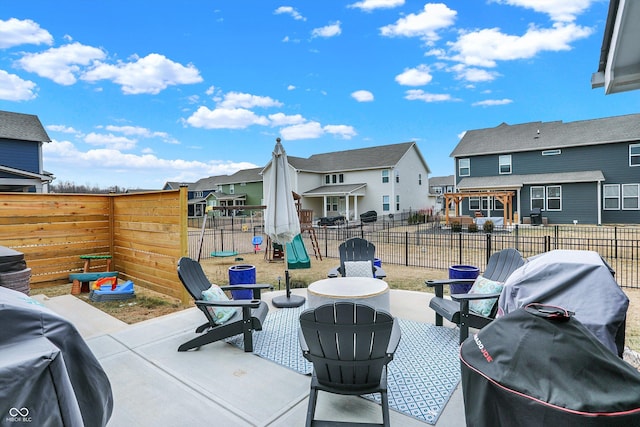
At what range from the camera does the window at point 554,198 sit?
21.5 meters

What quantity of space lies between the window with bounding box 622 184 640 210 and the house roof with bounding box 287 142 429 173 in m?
14.7

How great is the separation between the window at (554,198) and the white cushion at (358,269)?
2129 centimetres

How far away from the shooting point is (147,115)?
971 inches

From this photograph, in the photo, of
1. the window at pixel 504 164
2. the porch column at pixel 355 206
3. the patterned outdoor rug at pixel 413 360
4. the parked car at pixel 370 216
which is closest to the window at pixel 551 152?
the window at pixel 504 164

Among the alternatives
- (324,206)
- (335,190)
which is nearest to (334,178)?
(335,190)

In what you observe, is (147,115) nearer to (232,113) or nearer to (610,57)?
(232,113)

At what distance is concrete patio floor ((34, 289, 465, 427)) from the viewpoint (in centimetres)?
266

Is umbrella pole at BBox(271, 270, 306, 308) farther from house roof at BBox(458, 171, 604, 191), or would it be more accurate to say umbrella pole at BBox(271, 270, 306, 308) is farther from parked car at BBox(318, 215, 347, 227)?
house roof at BBox(458, 171, 604, 191)

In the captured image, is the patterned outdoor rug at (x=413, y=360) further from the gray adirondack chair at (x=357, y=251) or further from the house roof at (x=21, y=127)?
the house roof at (x=21, y=127)

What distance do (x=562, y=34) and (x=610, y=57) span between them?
15370 millimetres

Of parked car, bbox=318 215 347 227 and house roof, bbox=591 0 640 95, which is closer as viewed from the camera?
house roof, bbox=591 0 640 95

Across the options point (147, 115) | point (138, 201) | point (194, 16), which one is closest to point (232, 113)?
point (147, 115)

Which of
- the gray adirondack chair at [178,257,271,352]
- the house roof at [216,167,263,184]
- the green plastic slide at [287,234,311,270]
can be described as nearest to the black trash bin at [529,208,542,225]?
the green plastic slide at [287,234,311,270]

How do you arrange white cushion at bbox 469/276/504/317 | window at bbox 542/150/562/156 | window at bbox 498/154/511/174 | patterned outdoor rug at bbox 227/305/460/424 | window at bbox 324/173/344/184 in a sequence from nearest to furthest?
patterned outdoor rug at bbox 227/305/460/424 < white cushion at bbox 469/276/504/317 < window at bbox 542/150/562/156 < window at bbox 498/154/511/174 < window at bbox 324/173/344/184
